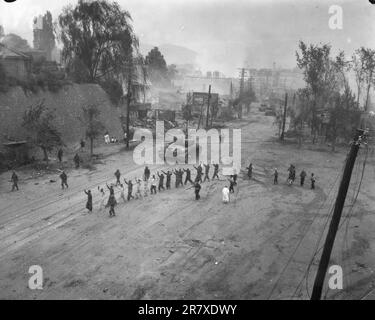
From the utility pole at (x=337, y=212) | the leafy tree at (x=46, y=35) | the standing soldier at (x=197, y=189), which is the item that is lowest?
the standing soldier at (x=197, y=189)

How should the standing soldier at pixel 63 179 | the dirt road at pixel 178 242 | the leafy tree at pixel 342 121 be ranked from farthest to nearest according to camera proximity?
the leafy tree at pixel 342 121 < the standing soldier at pixel 63 179 < the dirt road at pixel 178 242

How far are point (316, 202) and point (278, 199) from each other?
1.93 metres

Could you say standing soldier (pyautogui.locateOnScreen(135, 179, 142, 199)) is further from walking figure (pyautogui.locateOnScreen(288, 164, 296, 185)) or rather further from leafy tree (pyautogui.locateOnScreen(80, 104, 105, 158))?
walking figure (pyautogui.locateOnScreen(288, 164, 296, 185))

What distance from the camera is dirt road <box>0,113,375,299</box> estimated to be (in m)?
12.2

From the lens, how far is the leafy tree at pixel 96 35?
128 ft

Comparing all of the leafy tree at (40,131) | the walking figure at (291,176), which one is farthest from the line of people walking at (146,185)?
the leafy tree at (40,131)

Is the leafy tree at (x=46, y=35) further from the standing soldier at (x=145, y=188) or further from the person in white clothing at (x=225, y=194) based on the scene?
the person in white clothing at (x=225, y=194)

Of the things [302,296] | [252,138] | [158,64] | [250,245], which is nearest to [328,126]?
[252,138]

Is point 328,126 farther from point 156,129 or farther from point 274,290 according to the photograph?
point 274,290

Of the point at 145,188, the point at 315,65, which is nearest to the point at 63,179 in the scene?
the point at 145,188

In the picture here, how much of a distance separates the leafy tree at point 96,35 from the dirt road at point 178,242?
63.6 ft

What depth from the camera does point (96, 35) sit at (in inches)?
1539

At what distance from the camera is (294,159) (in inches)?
1281

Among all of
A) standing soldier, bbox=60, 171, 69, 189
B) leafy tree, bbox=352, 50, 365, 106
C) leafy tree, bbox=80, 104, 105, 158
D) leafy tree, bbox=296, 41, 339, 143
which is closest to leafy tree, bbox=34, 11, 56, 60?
leafy tree, bbox=296, 41, 339, 143
